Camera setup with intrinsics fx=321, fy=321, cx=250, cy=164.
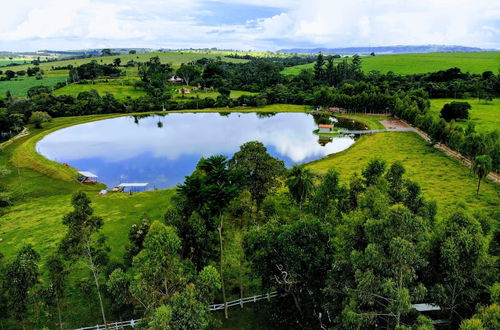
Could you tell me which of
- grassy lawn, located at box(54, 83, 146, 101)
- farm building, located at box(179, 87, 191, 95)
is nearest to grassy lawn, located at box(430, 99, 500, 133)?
farm building, located at box(179, 87, 191, 95)

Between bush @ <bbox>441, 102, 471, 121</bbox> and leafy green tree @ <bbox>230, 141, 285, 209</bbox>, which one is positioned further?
bush @ <bbox>441, 102, 471, 121</bbox>

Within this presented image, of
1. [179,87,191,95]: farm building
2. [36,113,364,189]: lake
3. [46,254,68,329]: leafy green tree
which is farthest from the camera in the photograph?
[179,87,191,95]: farm building

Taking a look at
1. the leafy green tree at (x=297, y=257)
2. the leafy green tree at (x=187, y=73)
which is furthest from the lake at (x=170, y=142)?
the leafy green tree at (x=187, y=73)

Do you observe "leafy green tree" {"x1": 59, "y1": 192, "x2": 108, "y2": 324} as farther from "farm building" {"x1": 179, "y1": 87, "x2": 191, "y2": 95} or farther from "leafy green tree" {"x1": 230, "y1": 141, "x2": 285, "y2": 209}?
"farm building" {"x1": 179, "y1": 87, "x2": 191, "y2": 95}

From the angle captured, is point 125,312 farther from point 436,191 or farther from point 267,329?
point 436,191

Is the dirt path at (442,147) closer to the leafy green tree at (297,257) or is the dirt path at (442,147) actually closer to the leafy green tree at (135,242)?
the leafy green tree at (297,257)

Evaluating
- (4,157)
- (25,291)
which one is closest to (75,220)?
(25,291)

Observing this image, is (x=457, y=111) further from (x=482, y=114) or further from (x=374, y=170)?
(x=374, y=170)
